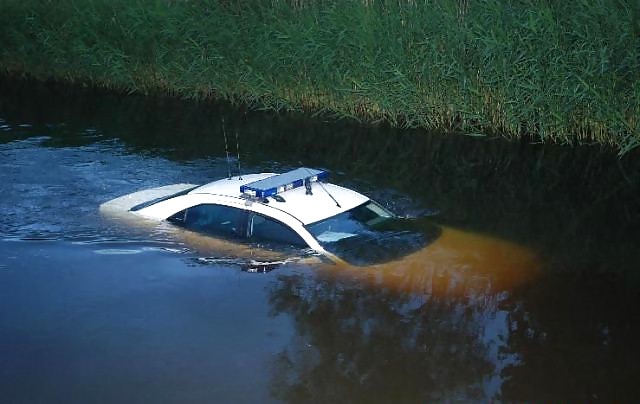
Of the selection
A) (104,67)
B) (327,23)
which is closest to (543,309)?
(327,23)

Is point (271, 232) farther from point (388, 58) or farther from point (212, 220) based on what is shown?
point (388, 58)

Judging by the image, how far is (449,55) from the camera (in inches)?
699

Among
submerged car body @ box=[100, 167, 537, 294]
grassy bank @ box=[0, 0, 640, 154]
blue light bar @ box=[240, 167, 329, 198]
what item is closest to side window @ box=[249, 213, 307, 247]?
submerged car body @ box=[100, 167, 537, 294]

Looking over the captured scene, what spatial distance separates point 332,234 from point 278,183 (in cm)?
81

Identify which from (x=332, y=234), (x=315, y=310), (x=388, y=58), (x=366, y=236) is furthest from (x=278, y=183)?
(x=388, y=58)

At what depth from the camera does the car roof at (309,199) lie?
989 centimetres

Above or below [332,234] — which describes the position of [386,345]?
below

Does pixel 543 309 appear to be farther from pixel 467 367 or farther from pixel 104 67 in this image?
pixel 104 67

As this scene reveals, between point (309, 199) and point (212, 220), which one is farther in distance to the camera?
point (212, 220)

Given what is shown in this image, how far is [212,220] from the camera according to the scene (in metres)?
10.4

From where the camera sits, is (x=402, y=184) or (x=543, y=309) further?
(x=402, y=184)

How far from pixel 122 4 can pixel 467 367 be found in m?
17.8

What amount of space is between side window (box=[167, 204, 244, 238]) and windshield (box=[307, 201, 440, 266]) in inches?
35.9

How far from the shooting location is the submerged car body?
32.1ft
